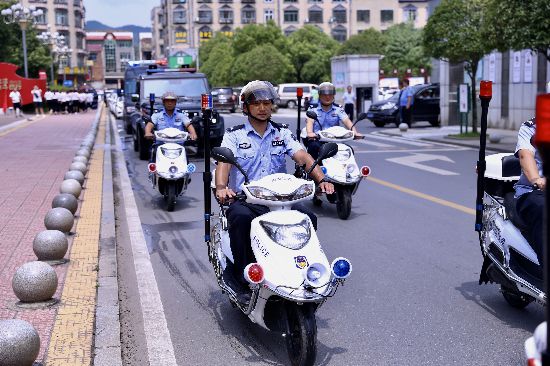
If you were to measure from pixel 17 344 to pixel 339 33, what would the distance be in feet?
375

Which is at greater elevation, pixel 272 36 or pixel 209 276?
pixel 272 36

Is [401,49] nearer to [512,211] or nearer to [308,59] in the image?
[308,59]

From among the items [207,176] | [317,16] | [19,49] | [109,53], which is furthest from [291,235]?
[109,53]

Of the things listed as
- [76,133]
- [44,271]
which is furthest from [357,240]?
[76,133]

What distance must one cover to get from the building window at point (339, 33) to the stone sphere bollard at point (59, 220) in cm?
10959

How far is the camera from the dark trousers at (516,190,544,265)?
16.8 feet

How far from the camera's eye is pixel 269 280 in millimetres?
4648

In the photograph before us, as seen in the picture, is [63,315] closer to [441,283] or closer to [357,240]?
[441,283]

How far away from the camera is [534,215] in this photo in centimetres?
519

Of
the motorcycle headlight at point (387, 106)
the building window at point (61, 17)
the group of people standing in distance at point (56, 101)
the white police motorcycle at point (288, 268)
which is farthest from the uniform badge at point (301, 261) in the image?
the building window at point (61, 17)

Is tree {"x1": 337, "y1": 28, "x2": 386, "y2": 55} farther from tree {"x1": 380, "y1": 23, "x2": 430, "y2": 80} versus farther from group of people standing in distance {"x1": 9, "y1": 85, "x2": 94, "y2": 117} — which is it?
group of people standing in distance {"x1": 9, "y1": 85, "x2": 94, "y2": 117}

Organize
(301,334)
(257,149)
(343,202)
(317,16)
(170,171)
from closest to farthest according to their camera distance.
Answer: (301,334)
(257,149)
(343,202)
(170,171)
(317,16)

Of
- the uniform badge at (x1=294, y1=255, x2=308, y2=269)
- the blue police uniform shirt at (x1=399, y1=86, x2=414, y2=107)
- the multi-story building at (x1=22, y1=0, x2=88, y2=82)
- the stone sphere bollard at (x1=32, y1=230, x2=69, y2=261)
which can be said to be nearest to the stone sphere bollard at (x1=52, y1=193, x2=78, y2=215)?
the stone sphere bollard at (x1=32, y1=230, x2=69, y2=261)

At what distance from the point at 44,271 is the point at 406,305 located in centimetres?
281
